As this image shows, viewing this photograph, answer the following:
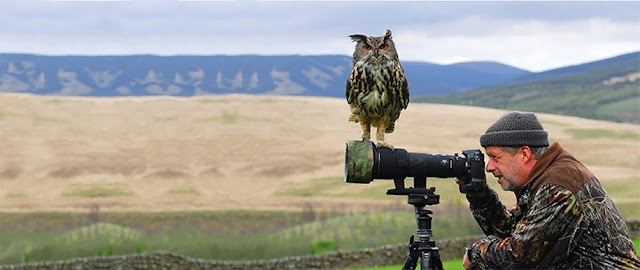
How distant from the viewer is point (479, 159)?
14.6 feet

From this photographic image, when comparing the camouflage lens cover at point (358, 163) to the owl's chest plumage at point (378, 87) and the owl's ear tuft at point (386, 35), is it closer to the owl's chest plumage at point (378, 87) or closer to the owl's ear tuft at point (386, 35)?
the owl's chest plumage at point (378, 87)

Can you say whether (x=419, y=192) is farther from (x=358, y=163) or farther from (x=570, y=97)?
(x=570, y=97)

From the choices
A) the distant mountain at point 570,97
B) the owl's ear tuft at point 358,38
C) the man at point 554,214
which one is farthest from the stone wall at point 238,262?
the distant mountain at point 570,97

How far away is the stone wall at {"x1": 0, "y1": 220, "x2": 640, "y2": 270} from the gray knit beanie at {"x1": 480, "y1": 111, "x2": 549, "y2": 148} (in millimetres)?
16979

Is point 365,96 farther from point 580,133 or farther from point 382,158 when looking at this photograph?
point 580,133

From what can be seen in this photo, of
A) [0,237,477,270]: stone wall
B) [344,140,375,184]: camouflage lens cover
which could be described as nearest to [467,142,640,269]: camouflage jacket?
[344,140,375,184]: camouflage lens cover

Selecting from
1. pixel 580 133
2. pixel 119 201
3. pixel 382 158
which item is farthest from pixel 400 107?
pixel 580 133

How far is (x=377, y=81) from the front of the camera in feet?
17.0

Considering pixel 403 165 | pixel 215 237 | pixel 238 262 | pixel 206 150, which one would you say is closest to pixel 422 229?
pixel 403 165

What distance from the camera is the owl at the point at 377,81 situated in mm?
5160

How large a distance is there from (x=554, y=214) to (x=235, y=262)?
18.5 meters

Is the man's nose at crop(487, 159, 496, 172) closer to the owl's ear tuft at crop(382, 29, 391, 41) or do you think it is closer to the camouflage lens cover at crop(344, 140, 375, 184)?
the camouflage lens cover at crop(344, 140, 375, 184)

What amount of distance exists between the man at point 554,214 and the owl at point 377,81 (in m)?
1.39

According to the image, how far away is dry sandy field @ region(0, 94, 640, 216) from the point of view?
2566 cm
